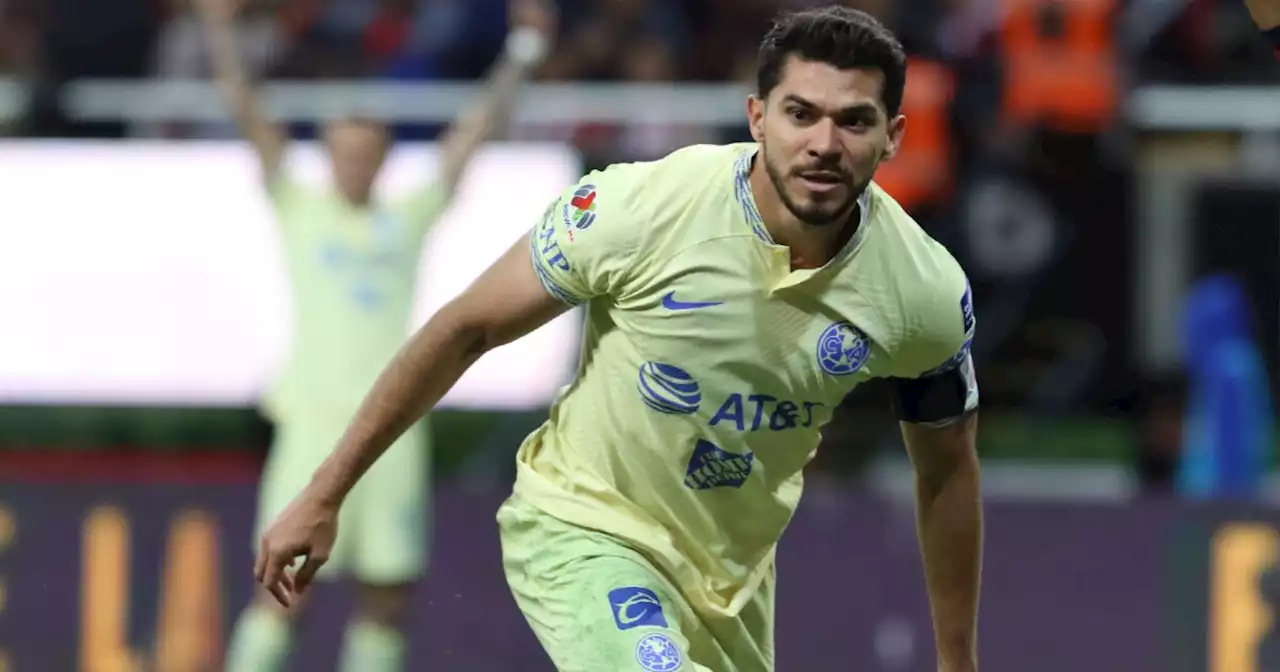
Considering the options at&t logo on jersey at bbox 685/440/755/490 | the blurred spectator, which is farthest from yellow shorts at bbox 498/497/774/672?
the blurred spectator

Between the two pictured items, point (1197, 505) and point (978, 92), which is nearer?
point (1197, 505)

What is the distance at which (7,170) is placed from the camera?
1038cm

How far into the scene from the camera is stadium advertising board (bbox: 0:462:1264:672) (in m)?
9.33

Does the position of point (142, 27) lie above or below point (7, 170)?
above

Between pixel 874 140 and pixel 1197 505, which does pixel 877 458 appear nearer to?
pixel 1197 505

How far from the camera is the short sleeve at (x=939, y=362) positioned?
14.1ft

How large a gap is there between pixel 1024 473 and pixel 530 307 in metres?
6.16

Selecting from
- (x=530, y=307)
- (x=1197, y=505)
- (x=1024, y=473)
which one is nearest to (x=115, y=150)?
(x=1024, y=473)

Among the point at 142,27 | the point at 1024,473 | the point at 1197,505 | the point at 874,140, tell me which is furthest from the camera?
the point at 142,27

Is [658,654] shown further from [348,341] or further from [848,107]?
[348,341]

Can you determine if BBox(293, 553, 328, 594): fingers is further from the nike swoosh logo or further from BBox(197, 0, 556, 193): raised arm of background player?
BBox(197, 0, 556, 193): raised arm of background player

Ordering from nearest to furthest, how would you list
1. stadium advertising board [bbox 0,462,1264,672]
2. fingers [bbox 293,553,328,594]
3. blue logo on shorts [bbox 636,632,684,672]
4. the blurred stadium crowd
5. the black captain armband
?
blue logo on shorts [bbox 636,632,684,672]
fingers [bbox 293,553,328,594]
the black captain armband
stadium advertising board [bbox 0,462,1264,672]
the blurred stadium crowd

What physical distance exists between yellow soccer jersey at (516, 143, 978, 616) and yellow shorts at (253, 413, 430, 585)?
3816 mm

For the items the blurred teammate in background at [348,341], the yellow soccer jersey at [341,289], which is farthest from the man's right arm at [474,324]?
the yellow soccer jersey at [341,289]
